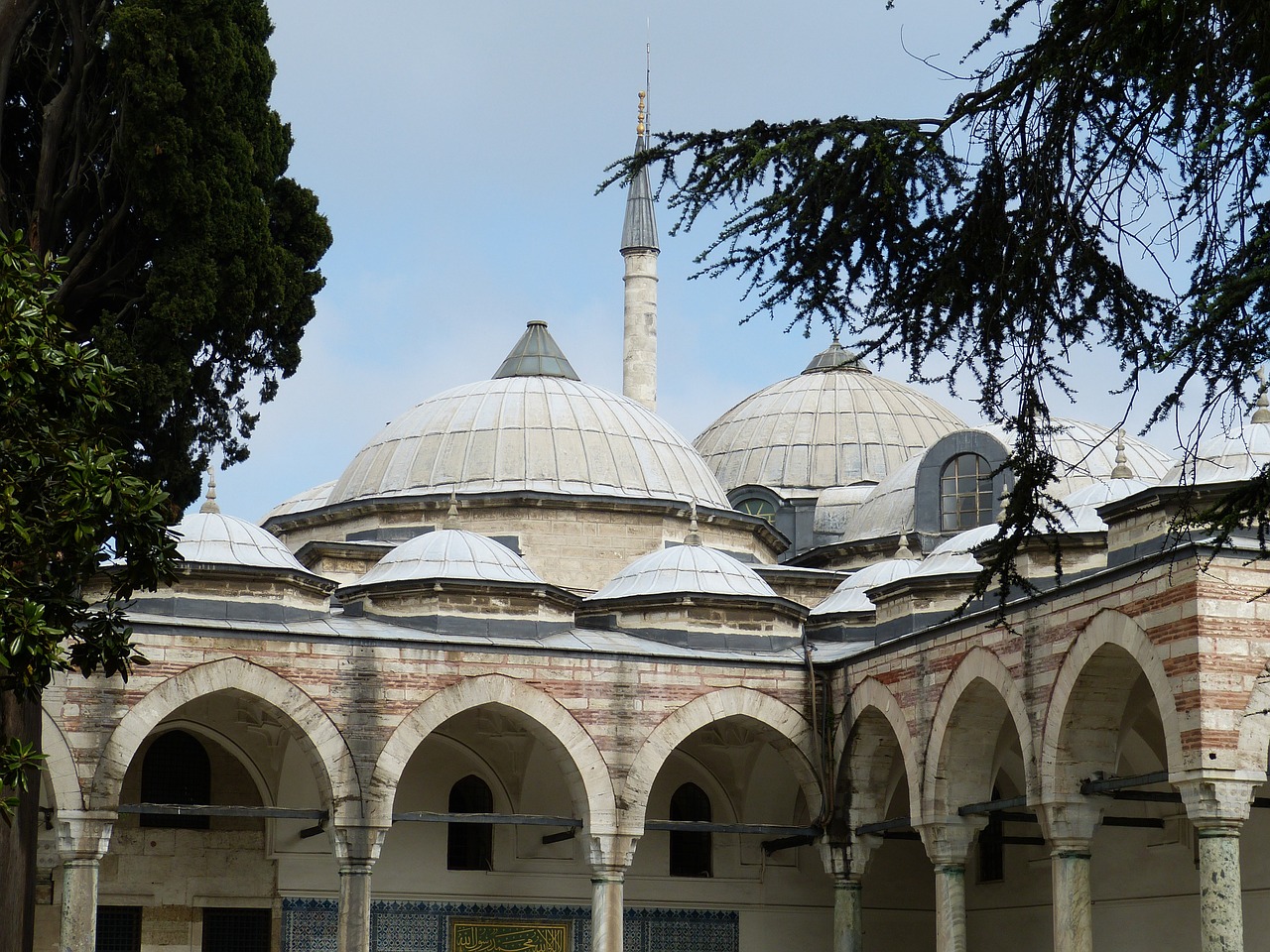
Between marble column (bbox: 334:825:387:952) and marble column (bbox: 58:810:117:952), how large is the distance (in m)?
2.23

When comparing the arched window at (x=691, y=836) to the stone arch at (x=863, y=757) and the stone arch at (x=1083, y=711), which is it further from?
the stone arch at (x=1083, y=711)

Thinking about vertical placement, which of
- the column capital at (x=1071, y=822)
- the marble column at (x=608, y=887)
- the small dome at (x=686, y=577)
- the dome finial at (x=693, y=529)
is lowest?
the marble column at (x=608, y=887)

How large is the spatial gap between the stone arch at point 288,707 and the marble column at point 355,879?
0.22 metres

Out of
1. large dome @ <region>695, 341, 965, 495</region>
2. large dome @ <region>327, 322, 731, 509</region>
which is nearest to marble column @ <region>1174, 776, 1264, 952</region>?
large dome @ <region>327, 322, 731, 509</region>

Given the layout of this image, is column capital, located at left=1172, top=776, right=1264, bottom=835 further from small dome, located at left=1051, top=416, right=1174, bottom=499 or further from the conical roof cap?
the conical roof cap

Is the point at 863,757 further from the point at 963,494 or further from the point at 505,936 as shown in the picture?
the point at 963,494

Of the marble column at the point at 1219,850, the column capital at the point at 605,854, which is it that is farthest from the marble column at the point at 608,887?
the marble column at the point at 1219,850

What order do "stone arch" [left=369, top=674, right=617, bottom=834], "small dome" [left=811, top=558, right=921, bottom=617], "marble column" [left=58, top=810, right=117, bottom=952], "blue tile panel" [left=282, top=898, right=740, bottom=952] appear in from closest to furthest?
"marble column" [left=58, top=810, right=117, bottom=952] → "stone arch" [left=369, top=674, right=617, bottom=834] → "blue tile panel" [left=282, top=898, right=740, bottom=952] → "small dome" [left=811, top=558, right=921, bottom=617]

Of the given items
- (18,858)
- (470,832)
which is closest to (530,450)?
(470,832)

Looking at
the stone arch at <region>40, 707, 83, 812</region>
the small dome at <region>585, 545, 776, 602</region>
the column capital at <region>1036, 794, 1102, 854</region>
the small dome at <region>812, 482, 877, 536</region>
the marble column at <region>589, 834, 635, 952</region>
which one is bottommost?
the marble column at <region>589, 834, 635, 952</region>

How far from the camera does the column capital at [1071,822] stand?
1647cm

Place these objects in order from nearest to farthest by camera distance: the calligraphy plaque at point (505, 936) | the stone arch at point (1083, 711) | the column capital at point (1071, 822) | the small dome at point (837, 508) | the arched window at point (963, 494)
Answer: the stone arch at point (1083, 711)
the column capital at point (1071, 822)
the calligraphy plaque at point (505, 936)
the arched window at point (963, 494)
the small dome at point (837, 508)

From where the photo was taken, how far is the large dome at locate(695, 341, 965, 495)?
30625mm

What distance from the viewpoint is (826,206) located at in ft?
25.0
